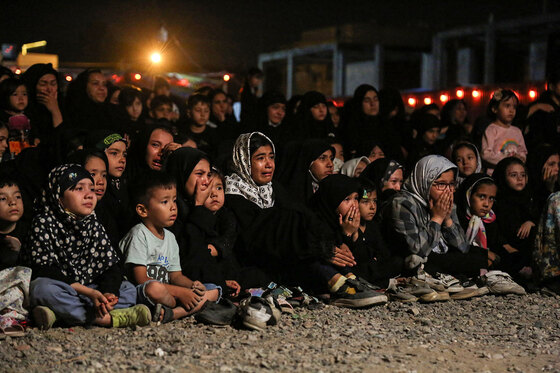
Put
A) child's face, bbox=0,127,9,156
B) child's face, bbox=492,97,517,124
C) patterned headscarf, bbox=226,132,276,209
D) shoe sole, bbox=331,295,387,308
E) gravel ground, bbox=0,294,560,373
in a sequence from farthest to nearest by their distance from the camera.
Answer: child's face, bbox=492,97,517,124, child's face, bbox=0,127,9,156, patterned headscarf, bbox=226,132,276,209, shoe sole, bbox=331,295,387,308, gravel ground, bbox=0,294,560,373

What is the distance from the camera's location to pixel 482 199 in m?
7.11

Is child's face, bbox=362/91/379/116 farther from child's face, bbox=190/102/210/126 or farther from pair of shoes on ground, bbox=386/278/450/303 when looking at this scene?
pair of shoes on ground, bbox=386/278/450/303

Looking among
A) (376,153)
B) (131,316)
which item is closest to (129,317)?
(131,316)

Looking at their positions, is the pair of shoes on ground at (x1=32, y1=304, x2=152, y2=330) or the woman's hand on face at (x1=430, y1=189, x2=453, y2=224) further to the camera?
the woman's hand on face at (x1=430, y1=189, x2=453, y2=224)

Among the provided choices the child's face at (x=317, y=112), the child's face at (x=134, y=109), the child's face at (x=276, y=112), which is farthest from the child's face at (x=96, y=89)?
the child's face at (x=317, y=112)

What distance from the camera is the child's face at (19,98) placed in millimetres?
7211

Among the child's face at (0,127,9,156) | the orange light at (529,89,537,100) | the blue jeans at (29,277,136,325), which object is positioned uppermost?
the orange light at (529,89,537,100)

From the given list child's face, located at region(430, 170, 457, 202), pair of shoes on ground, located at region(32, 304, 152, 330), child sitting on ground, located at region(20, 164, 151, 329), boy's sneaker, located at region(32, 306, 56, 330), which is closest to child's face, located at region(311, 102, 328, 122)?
child's face, located at region(430, 170, 457, 202)

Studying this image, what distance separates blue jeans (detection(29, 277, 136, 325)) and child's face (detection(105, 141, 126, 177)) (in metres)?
1.58

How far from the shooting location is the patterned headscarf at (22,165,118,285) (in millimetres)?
Result: 4645

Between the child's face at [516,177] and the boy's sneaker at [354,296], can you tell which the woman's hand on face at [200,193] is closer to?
the boy's sneaker at [354,296]

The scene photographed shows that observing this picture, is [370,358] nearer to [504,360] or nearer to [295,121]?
[504,360]

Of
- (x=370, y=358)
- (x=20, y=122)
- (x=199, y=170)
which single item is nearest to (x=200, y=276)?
(x=199, y=170)

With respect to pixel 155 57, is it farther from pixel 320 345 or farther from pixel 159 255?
pixel 320 345
